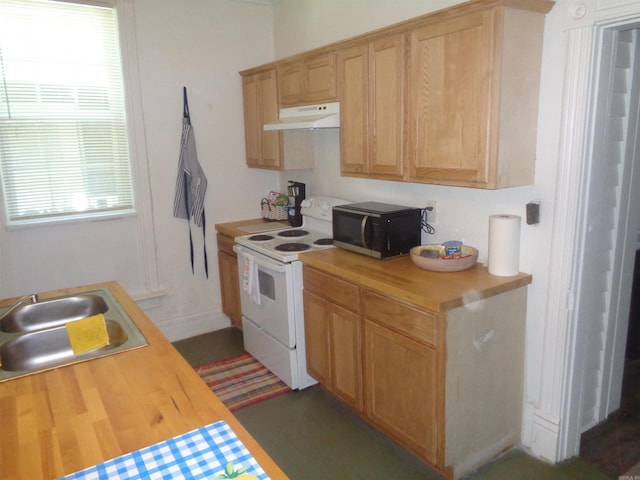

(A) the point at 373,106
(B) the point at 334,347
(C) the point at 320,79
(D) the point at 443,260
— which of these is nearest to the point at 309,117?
(C) the point at 320,79

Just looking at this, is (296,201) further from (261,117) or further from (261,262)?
(261,262)

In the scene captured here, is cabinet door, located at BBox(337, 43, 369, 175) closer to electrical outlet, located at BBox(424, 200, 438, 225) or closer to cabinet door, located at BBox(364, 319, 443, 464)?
electrical outlet, located at BBox(424, 200, 438, 225)

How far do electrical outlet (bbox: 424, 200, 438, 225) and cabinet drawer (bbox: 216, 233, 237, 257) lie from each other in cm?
164

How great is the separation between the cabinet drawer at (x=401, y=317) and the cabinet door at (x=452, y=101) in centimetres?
63

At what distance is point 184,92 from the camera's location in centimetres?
374

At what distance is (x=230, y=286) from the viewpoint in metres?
3.94

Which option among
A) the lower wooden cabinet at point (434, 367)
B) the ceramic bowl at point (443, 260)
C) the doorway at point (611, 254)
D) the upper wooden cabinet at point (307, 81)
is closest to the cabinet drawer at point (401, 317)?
the lower wooden cabinet at point (434, 367)

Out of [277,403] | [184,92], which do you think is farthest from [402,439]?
[184,92]

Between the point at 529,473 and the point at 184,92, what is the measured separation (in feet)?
11.2

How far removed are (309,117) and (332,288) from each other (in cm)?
115

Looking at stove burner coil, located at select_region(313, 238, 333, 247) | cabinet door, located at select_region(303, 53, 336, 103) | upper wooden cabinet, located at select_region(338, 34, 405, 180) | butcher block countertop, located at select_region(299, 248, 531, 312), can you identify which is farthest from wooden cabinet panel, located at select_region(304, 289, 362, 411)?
cabinet door, located at select_region(303, 53, 336, 103)

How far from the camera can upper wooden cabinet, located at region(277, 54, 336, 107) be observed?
2.93m

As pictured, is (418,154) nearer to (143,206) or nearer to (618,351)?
(618,351)

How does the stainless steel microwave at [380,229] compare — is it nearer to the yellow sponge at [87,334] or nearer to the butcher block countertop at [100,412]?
the butcher block countertop at [100,412]
